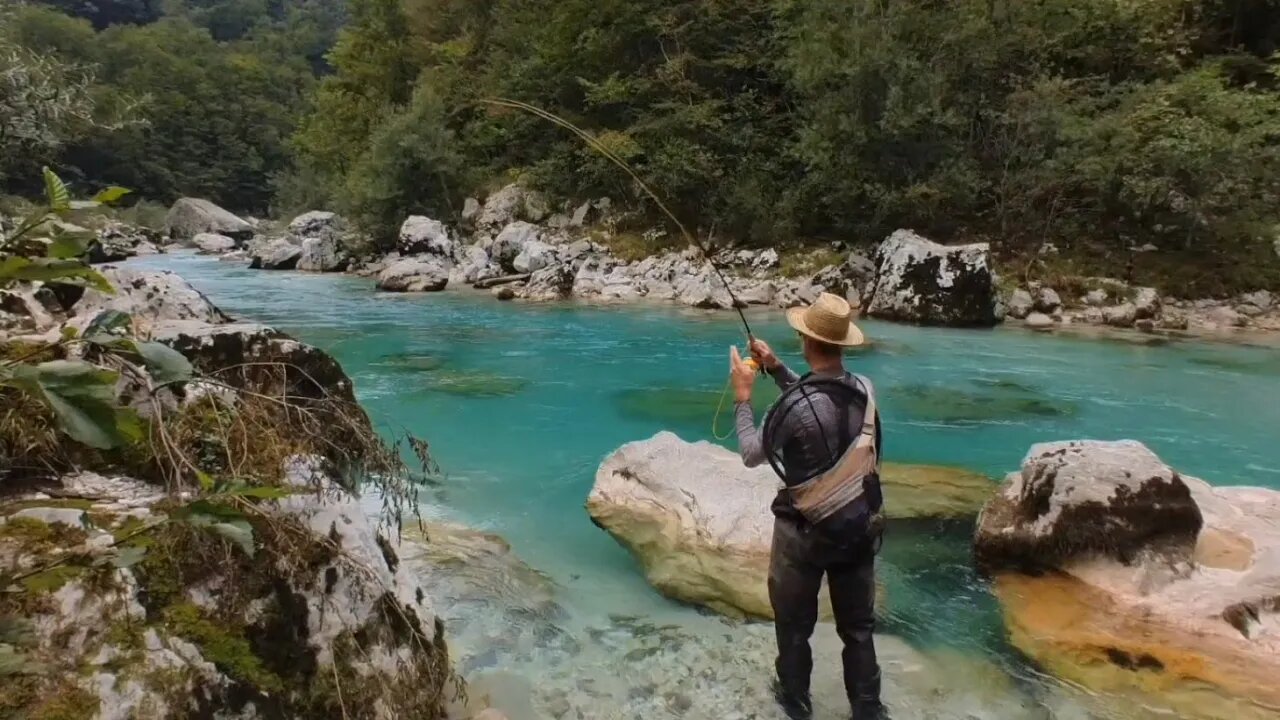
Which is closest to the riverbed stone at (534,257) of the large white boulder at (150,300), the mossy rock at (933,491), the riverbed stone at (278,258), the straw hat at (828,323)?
the riverbed stone at (278,258)

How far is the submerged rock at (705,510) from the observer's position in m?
4.93

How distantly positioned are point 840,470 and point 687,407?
675 centimetres

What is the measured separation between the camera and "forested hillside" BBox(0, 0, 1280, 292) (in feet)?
55.9

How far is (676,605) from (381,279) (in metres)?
20.9

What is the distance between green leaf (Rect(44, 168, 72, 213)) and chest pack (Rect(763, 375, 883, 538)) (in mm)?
2543

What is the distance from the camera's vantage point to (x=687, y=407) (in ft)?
32.6

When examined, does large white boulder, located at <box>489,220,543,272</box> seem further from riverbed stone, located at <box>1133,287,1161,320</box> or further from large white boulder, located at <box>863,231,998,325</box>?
riverbed stone, located at <box>1133,287,1161,320</box>

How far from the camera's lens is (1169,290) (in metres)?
16.9

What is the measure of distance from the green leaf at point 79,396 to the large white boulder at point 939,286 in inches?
656

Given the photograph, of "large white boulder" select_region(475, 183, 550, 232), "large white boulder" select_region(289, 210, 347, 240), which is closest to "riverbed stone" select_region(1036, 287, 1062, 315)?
"large white boulder" select_region(475, 183, 550, 232)

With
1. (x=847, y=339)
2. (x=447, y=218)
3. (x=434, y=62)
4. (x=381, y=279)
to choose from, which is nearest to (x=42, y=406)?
(x=847, y=339)

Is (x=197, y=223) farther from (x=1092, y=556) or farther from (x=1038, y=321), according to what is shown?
(x=1092, y=556)

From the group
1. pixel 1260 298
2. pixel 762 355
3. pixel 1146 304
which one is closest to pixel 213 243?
pixel 1146 304

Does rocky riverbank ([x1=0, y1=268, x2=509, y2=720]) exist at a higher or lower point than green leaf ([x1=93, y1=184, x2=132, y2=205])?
lower
